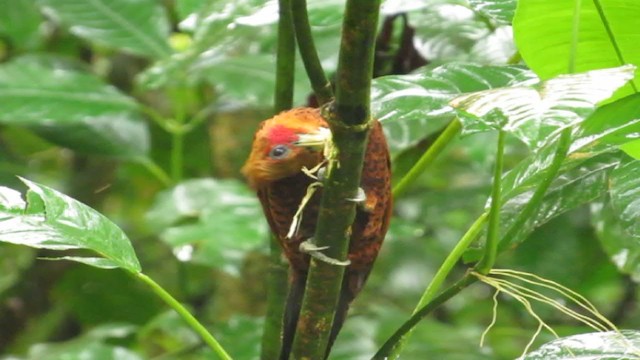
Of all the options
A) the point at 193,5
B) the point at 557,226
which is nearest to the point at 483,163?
the point at 557,226

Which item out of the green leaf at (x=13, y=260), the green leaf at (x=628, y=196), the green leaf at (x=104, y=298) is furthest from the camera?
the green leaf at (x=13, y=260)

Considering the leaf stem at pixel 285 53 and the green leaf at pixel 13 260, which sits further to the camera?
the green leaf at pixel 13 260

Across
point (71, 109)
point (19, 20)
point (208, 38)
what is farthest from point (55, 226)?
point (19, 20)

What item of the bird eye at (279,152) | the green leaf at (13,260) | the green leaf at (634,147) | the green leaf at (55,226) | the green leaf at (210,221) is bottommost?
the green leaf at (13,260)

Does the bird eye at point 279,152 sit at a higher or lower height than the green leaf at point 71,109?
higher

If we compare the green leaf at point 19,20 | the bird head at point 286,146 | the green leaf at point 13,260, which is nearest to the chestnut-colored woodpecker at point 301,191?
the bird head at point 286,146

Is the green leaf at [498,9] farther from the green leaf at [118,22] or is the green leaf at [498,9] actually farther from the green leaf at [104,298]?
the green leaf at [104,298]

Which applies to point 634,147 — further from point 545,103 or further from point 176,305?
point 176,305
